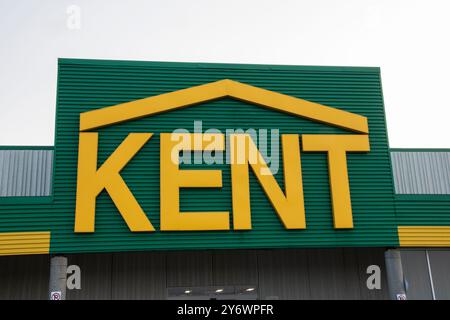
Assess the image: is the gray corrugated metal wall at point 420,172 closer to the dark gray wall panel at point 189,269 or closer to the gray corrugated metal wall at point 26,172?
the dark gray wall panel at point 189,269

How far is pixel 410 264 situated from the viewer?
21.8m

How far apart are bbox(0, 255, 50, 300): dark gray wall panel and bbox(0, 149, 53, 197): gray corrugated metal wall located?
332cm

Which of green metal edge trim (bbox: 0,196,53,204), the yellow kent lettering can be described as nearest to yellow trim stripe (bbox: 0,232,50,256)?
green metal edge trim (bbox: 0,196,53,204)

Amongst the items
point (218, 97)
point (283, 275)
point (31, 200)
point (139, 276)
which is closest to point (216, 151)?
point (218, 97)

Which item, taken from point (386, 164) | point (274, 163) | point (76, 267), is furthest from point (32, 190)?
point (386, 164)

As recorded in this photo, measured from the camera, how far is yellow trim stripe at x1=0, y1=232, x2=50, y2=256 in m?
17.6

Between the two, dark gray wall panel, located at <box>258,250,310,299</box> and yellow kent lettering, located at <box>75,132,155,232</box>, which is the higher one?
yellow kent lettering, located at <box>75,132,155,232</box>

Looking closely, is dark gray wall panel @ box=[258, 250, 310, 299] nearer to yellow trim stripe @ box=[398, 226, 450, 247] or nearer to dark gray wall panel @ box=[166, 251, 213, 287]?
dark gray wall panel @ box=[166, 251, 213, 287]

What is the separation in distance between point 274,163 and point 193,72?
4.39 meters

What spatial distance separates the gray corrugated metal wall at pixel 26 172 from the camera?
18578 mm

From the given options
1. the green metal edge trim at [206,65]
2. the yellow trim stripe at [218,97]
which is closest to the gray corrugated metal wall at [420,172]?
the yellow trim stripe at [218,97]

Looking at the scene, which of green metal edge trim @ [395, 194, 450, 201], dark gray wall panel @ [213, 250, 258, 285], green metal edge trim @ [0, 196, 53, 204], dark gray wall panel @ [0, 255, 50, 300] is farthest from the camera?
dark gray wall panel @ [213, 250, 258, 285]

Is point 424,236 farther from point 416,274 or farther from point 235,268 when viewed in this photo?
point 235,268

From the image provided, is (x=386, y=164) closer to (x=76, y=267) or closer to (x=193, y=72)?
(x=193, y=72)
